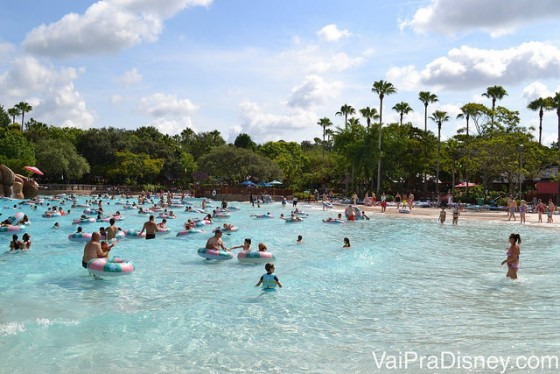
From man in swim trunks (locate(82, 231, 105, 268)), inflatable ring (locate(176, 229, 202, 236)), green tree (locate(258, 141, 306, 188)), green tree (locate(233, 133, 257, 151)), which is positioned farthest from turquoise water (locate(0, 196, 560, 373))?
green tree (locate(233, 133, 257, 151))

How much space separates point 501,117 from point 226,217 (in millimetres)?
32298

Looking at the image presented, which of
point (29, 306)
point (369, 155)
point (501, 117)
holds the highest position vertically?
point (501, 117)

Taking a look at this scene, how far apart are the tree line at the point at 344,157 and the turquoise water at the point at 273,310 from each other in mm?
27090

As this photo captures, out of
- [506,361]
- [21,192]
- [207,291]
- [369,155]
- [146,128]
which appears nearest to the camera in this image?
[506,361]

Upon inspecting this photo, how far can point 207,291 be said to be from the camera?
12930mm

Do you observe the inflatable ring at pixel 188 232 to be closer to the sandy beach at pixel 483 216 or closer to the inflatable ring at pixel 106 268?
the inflatable ring at pixel 106 268

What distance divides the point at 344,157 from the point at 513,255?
4485 cm

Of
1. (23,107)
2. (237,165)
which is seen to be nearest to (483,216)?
(237,165)

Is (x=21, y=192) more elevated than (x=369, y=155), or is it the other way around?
(x=369, y=155)

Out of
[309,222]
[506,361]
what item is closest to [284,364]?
[506,361]

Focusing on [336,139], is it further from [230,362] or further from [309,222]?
[230,362]

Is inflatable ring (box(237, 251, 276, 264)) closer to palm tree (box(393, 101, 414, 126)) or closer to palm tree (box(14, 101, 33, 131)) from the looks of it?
palm tree (box(393, 101, 414, 126))

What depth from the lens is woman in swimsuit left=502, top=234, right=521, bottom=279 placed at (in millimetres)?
12684

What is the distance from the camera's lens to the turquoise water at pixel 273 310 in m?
8.30
